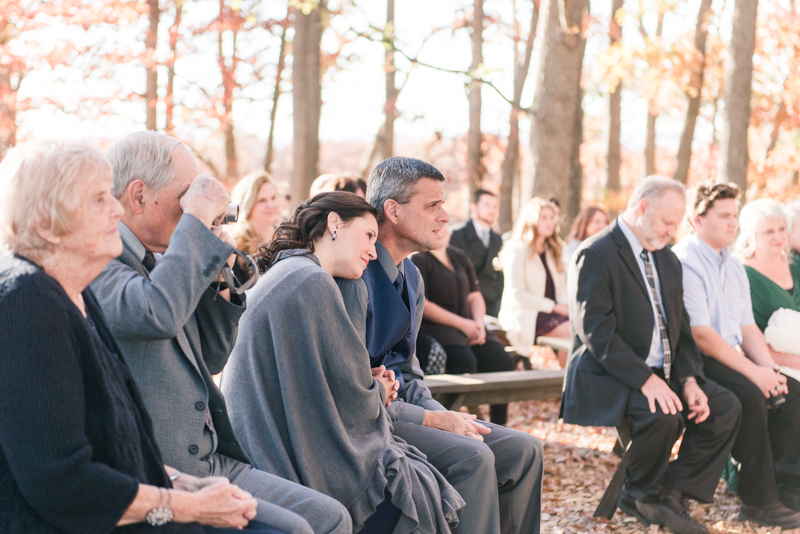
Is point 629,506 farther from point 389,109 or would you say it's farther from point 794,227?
point 389,109

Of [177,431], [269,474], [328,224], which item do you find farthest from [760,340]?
[177,431]

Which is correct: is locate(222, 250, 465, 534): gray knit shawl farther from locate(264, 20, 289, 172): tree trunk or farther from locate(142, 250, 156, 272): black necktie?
locate(264, 20, 289, 172): tree trunk

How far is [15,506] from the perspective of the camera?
1593 mm

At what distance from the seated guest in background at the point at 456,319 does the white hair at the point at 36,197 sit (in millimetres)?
3923

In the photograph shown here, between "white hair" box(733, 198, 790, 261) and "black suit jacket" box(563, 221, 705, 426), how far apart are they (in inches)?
38.3

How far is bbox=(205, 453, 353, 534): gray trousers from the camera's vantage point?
2.21m

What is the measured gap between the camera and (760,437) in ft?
14.1

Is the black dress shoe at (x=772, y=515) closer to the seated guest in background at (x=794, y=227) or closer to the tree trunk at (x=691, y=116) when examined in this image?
the seated guest in background at (x=794, y=227)

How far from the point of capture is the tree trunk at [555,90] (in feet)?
26.8

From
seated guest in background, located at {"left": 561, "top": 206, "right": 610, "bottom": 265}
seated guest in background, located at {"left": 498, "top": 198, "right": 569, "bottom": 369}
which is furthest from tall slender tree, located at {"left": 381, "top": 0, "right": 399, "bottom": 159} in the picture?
seated guest in background, located at {"left": 498, "top": 198, "right": 569, "bottom": 369}

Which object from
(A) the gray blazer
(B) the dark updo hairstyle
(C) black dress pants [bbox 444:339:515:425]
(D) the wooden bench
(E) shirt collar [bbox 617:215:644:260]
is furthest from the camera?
(C) black dress pants [bbox 444:339:515:425]

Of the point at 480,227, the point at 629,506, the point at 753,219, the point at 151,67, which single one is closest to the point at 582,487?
the point at 629,506

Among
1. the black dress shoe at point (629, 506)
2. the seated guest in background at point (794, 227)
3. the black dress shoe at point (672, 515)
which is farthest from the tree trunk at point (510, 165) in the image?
the black dress shoe at point (672, 515)

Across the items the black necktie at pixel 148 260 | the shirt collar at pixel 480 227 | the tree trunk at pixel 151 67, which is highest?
the tree trunk at pixel 151 67
